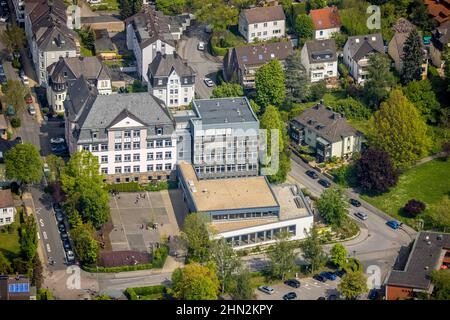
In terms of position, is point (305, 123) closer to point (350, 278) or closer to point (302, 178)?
point (302, 178)

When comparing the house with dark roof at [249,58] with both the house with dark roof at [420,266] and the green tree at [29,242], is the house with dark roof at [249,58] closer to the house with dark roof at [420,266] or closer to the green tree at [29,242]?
the house with dark roof at [420,266]

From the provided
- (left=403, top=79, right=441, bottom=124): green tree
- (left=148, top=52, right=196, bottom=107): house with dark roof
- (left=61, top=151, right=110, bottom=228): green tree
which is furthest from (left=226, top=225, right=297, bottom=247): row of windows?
(left=403, top=79, right=441, bottom=124): green tree

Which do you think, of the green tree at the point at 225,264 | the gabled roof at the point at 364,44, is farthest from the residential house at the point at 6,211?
the gabled roof at the point at 364,44

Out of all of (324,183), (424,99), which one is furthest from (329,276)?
(424,99)

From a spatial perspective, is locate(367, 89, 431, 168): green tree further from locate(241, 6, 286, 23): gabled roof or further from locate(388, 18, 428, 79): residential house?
locate(241, 6, 286, 23): gabled roof

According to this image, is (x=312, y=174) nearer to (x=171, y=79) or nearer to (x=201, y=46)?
(x=171, y=79)
